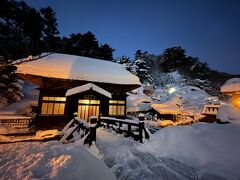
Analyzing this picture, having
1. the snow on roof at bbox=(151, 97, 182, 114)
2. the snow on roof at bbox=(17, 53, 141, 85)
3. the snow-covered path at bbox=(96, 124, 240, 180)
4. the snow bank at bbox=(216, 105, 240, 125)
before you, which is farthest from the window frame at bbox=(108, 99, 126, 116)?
the snow-covered path at bbox=(96, 124, 240, 180)

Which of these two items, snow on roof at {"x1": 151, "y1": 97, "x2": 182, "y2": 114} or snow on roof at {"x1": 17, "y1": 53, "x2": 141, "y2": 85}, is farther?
snow on roof at {"x1": 151, "y1": 97, "x2": 182, "y2": 114}

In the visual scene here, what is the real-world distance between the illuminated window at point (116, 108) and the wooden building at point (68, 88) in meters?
0.11

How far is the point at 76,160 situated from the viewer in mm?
3668

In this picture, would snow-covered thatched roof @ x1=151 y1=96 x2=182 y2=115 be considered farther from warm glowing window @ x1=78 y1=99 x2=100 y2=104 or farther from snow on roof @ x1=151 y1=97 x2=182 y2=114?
warm glowing window @ x1=78 y1=99 x2=100 y2=104

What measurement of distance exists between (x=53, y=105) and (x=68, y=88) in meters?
2.07

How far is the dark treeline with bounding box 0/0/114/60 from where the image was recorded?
2414 cm

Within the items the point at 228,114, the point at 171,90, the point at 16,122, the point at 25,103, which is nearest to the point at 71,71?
the point at 16,122

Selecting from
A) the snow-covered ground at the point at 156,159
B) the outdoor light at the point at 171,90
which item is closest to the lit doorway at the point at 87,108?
the snow-covered ground at the point at 156,159

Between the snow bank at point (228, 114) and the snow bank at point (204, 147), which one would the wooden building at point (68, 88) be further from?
the snow bank at point (204, 147)

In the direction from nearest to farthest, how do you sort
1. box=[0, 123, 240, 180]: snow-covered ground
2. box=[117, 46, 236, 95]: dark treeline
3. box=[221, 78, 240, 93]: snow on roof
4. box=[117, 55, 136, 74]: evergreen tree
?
box=[0, 123, 240, 180]: snow-covered ground < box=[221, 78, 240, 93]: snow on roof < box=[117, 55, 136, 74]: evergreen tree < box=[117, 46, 236, 95]: dark treeline

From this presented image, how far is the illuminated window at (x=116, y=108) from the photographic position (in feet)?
57.5

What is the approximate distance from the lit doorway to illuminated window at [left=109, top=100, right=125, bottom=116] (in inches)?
69.7

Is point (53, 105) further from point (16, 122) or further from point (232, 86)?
point (232, 86)

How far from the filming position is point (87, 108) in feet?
52.4
